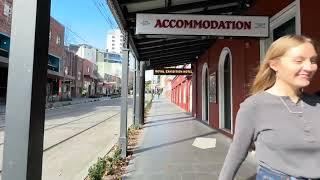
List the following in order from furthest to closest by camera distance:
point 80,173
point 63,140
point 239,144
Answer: point 63,140
point 80,173
point 239,144

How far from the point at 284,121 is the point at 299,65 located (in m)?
0.30

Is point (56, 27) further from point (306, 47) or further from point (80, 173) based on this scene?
point (306, 47)

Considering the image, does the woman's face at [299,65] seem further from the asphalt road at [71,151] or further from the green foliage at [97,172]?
the asphalt road at [71,151]

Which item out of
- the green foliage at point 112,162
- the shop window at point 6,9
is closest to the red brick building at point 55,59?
the shop window at point 6,9

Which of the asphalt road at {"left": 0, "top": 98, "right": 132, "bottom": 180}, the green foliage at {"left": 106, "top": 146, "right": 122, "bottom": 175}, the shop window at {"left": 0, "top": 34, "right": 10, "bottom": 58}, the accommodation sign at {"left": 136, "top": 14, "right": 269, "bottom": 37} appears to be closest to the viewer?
the green foliage at {"left": 106, "top": 146, "right": 122, "bottom": 175}

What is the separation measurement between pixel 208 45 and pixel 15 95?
542 inches

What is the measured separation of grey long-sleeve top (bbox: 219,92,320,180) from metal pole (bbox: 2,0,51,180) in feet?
4.76

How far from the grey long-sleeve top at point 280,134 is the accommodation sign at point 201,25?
558 centimetres

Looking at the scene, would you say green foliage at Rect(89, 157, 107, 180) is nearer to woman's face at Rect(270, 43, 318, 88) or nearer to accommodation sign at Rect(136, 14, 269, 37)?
accommodation sign at Rect(136, 14, 269, 37)

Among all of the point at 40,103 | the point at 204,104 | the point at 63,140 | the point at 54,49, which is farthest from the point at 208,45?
the point at 54,49

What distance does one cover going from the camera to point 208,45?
1603 cm

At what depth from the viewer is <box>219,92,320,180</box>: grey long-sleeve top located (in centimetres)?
179

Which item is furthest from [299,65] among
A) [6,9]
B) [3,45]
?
[6,9]

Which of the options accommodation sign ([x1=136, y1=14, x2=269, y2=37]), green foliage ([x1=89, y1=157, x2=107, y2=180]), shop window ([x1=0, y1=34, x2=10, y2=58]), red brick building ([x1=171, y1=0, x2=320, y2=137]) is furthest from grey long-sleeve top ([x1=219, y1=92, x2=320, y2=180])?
shop window ([x1=0, y1=34, x2=10, y2=58])
